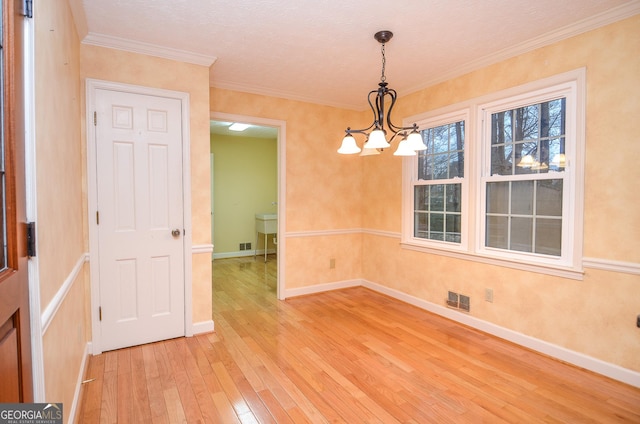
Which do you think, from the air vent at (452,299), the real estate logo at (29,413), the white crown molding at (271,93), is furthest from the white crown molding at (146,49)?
the air vent at (452,299)

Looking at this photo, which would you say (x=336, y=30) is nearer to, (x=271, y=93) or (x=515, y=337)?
(x=271, y=93)

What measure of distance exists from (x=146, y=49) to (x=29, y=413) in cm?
283

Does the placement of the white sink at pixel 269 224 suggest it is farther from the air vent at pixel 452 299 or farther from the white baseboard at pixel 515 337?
the air vent at pixel 452 299

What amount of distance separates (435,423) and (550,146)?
7.95ft

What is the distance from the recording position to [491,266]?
10.6 ft

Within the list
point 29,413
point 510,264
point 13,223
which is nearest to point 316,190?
point 510,264

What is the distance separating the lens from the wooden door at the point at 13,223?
3.43 ft

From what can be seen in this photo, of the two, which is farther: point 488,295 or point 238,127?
point 238,127

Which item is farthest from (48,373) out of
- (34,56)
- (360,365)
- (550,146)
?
(550,146)

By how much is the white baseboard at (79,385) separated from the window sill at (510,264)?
343 centimetres

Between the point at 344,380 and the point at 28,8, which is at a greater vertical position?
the point at 28,8

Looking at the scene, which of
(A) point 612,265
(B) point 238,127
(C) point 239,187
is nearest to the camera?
(A) point 612,265

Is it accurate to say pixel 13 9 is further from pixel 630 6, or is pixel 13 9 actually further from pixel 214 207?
pixel 214 207

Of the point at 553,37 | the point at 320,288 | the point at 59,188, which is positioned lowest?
the point at 320,288
